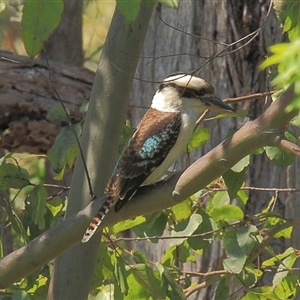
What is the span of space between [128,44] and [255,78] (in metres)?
1.63

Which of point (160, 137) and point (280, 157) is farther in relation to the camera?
point (160, 137)

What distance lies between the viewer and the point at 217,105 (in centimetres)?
372

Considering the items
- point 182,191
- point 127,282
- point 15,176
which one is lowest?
point 127,282

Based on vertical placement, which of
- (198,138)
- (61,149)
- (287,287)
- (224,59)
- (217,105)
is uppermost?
(224,59)

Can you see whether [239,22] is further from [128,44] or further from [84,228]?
[84,228]

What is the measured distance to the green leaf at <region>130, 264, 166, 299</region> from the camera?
345 centimetres

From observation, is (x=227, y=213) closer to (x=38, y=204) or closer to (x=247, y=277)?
(x=247, y=277)

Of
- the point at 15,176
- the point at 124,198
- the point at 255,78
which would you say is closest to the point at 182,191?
the point at 124,198

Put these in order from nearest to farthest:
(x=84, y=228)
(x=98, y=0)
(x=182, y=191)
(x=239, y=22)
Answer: (x=182, y=191), (x=84, y=228), (x=239, y=22), (x=98, y=0)

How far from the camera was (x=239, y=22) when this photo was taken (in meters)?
4.84

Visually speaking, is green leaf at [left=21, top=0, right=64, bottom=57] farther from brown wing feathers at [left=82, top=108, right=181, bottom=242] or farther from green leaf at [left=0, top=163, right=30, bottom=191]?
green leaf at [left=0, top=163, right=30, bottom=191]

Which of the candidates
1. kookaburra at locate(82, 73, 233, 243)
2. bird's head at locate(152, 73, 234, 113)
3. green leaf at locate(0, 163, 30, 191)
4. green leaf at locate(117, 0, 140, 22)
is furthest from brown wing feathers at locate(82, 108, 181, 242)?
green leaf at locate(117, 0, 140, 22)

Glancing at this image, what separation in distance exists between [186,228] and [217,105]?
0.58 metres

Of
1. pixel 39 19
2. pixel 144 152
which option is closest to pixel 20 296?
pixel 144 152
